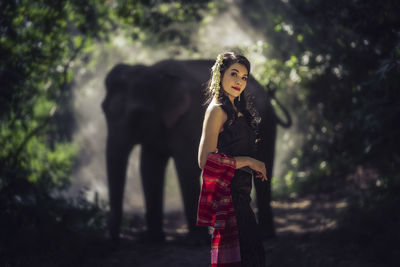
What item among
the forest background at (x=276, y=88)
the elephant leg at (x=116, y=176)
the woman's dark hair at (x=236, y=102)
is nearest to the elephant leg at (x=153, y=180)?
the elephant leg at (x=116, y=176)

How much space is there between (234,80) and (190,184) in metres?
2.47

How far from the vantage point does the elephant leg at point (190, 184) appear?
4.91 m

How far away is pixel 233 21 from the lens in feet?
42.1

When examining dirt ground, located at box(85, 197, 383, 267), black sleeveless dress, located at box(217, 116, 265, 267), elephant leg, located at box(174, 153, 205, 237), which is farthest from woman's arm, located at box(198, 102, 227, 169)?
elephant leg, located at box(174, 153, 205, 237)

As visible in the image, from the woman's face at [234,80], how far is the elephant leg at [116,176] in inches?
106

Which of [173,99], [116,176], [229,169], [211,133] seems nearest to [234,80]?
[211,133]

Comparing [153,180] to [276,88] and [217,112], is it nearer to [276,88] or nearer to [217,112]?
[276,88]

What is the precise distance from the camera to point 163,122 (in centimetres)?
521

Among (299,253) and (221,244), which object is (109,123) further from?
(221,244)

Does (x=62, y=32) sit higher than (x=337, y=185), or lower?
higher

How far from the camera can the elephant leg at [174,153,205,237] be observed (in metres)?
4.91

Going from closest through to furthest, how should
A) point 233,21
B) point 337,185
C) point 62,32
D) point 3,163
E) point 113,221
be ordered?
point 113,221
point 3,163
point 62,32
point 337,185
point 233,21

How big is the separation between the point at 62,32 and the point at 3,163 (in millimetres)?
2183

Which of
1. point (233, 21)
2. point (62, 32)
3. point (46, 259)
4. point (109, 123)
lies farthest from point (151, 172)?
point (233, 21)
